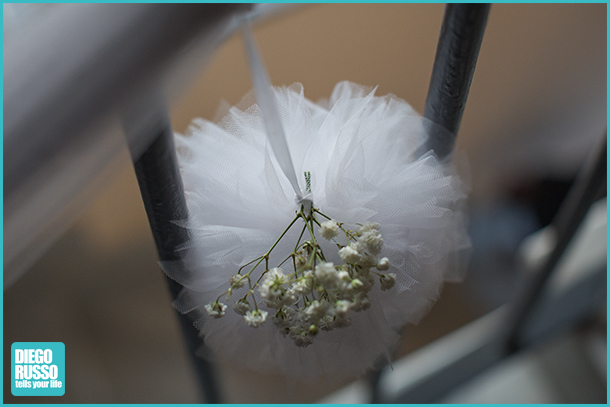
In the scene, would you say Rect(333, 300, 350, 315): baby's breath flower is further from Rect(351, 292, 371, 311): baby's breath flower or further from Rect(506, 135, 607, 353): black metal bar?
Rect(506, 135, 607, 353): black metal bar

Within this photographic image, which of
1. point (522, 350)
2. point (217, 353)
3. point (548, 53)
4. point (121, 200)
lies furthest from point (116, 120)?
point (548, 53)

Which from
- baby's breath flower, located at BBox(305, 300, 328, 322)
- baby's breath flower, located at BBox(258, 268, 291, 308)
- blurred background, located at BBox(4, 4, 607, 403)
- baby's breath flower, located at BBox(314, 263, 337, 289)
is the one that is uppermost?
blurred background, located at BBox(4, 4, 607, 403)

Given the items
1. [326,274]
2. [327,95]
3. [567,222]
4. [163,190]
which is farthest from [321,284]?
[327,95]

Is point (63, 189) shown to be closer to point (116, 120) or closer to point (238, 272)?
point (116, 120)

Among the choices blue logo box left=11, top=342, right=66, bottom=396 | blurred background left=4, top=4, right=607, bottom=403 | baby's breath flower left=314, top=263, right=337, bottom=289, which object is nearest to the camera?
baby's breath flower left=314, top=263, right=337, bottom=289

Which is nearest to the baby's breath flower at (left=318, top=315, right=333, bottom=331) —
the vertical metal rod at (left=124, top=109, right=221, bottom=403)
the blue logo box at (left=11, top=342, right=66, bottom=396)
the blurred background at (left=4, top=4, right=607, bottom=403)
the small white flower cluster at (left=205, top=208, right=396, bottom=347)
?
the small white flower cluster at (left=205, top=208, right=396, bottom=347)

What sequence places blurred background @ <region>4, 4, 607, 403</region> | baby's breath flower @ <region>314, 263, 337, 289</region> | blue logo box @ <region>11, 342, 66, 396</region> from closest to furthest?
baby's breath flower @ <region>314, 263, 337, 289</region>, blue logo box @ <region>11, 342, 66, 396</region>, blurred background @ <region>4, 4, 607, 403</region>
